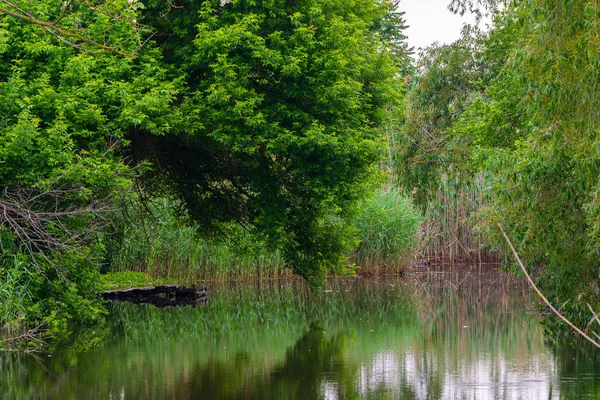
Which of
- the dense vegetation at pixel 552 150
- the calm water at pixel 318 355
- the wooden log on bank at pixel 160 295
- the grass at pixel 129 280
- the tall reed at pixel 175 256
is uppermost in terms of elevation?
the dense vegetation at pixel 552 150

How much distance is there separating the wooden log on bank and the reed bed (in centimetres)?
874

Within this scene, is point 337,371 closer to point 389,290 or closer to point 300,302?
point 300,302

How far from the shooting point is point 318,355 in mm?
15945

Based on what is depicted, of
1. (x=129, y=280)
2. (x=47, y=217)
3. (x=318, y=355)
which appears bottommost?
(x=318, y=355)

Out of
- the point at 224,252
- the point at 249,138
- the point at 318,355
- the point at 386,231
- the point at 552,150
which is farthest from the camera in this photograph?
the point at 386,231

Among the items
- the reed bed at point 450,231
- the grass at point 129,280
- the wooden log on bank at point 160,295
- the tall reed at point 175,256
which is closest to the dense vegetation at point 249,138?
the wooden log on bank at point 160,295

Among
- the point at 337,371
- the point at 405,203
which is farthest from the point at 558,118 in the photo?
the point at 405,203

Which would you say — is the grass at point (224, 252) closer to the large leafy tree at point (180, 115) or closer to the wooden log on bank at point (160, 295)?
the wooden log on bank at point (160, 295)

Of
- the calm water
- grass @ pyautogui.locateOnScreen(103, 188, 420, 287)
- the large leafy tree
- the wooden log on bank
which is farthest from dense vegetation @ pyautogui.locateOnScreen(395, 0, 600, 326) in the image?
the wooden log on bank

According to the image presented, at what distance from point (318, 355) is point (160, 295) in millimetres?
10691

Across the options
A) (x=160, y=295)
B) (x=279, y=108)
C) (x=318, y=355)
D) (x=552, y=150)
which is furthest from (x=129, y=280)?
(x=552, y=150)

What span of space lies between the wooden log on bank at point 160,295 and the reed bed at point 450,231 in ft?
28.7

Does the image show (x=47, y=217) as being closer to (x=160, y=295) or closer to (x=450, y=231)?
(x=160, y=295)

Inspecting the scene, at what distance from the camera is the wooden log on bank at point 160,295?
25250 mm
